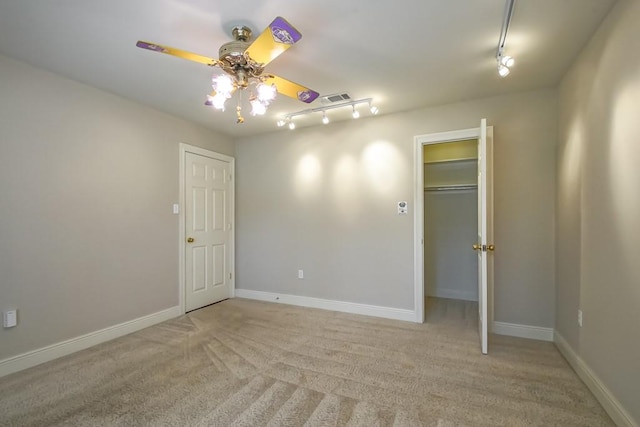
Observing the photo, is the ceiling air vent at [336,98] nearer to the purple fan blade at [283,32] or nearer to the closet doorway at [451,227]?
the purple fan blade at [283,32]

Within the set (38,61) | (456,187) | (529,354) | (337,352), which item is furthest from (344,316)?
(38,61)

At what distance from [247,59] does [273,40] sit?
1.07 ft

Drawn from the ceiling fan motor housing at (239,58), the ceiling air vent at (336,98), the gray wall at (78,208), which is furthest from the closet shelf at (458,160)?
the gray wall at (78,208)

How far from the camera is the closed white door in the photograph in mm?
3873

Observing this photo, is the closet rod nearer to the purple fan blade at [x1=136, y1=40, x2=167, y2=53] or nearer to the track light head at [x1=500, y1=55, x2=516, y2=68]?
the track light head at [x1=500, y1=55, x2=516, y2=68]

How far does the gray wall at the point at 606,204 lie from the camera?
162cm

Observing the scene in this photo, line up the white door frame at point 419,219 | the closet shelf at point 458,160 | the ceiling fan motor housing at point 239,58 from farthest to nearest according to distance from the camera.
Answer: the closet shelf at point 458,160 < the white door frame at point 419,219 < the ceiling fan motor housing at point 239,58

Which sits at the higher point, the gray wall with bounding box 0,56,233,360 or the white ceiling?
the white ceiling

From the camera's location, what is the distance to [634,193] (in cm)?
160

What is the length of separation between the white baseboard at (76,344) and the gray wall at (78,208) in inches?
2.2

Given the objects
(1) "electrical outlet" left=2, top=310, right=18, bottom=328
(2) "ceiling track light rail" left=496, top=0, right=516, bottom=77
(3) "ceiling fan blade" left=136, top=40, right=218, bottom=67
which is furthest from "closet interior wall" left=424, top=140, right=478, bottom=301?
(1) "electrical outlet" left=2, top=310, right=18, bottom=328

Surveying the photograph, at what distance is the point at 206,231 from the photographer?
163 inches

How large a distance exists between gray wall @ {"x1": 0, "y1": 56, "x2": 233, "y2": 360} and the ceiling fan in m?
1.62

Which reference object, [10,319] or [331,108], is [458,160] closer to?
[331,108]
